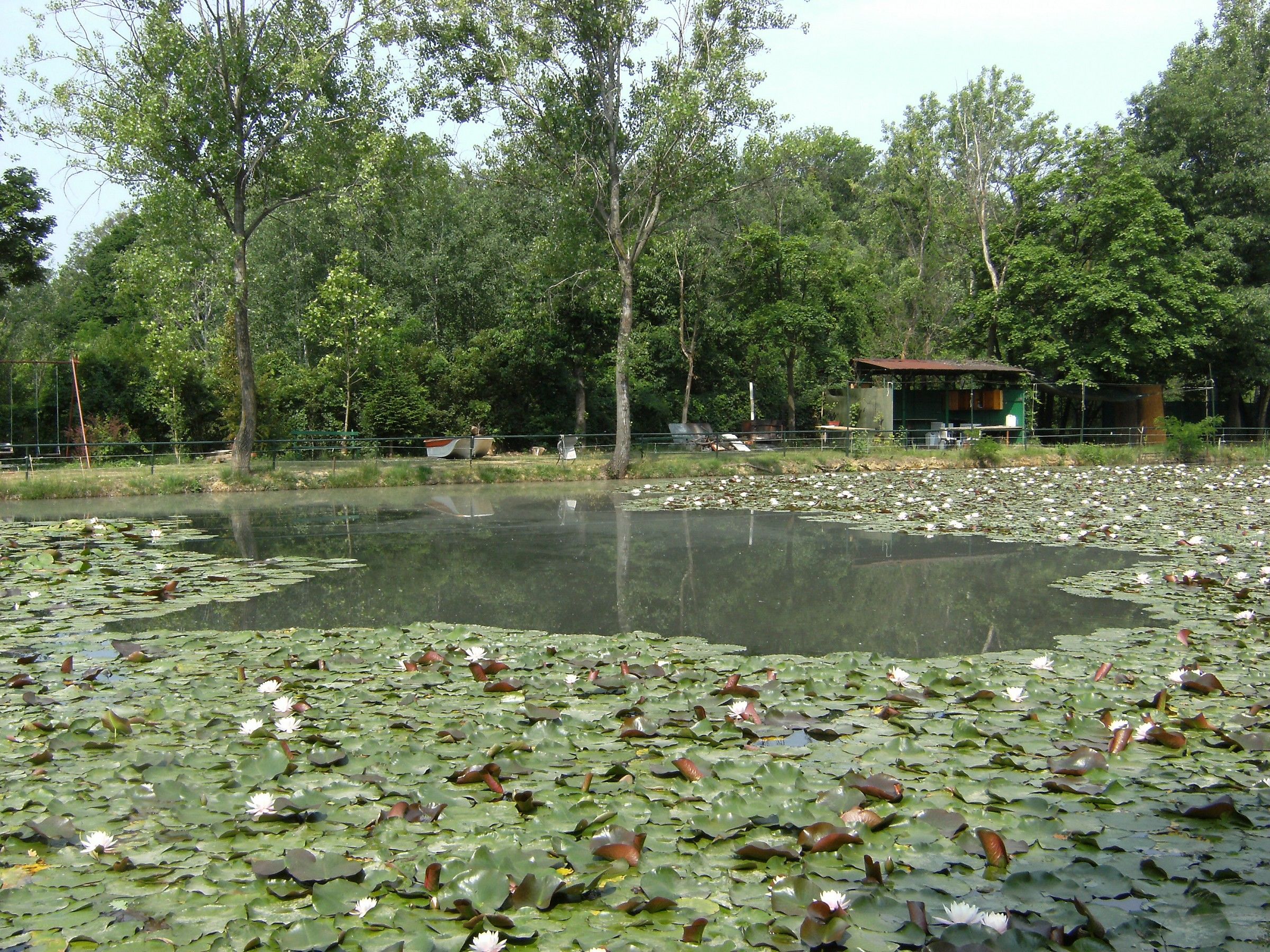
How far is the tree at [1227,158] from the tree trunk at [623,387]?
19593 millimetres

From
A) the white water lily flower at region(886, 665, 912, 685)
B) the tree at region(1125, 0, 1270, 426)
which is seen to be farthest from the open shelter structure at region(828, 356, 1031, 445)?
the white water lily flower at region(886, 665, 912, 685)

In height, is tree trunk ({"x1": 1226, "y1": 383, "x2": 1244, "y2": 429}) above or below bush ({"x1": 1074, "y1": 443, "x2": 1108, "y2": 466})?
above

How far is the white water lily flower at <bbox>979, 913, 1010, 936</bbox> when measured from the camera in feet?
8.76

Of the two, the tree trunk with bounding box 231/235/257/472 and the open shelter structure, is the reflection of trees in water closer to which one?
the tree trunk with bounding box 231/235/257/472

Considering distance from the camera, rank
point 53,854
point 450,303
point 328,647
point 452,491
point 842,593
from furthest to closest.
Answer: point 450,303
point 452,491
point 842,593
point 328,647
point 53,854

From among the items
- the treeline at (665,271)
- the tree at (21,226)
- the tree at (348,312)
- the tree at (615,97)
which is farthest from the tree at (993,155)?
the tree at (21,226)

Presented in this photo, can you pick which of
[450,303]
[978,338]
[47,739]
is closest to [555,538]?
[47,739]

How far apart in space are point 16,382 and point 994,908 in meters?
29.2

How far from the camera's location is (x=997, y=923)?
2.67 m

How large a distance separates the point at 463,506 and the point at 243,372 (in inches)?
303

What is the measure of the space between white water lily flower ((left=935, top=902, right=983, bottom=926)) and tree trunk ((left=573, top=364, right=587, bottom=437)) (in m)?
27.3

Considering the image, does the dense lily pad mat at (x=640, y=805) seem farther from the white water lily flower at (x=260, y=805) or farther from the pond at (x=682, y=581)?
the pond at (x=682, y=581)

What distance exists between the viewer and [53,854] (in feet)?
11.0

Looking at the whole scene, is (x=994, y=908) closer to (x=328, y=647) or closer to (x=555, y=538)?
(x=328, y=647)
